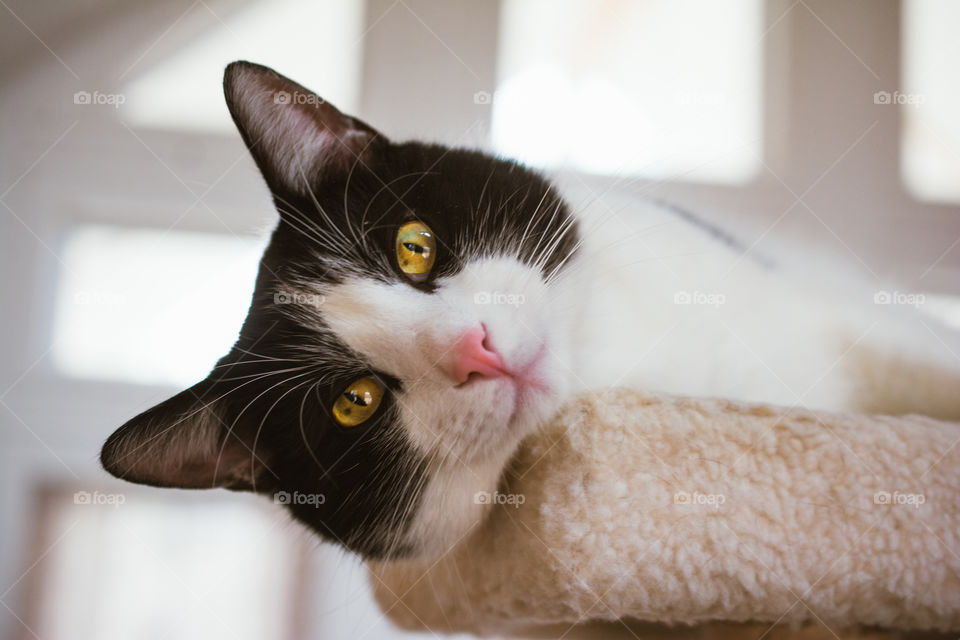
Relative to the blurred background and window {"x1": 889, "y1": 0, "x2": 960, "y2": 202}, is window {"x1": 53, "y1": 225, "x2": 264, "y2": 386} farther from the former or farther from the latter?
window {"x1": 889, "y1": 0, "x2": 960, "y2": 202}

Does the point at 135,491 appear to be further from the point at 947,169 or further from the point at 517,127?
the point at 947,169

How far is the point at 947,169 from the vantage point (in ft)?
4.29

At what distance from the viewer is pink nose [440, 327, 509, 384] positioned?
80 cm

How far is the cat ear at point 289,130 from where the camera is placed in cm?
Answer: 97

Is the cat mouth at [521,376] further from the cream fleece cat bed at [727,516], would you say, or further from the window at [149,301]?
the window at [149,301]

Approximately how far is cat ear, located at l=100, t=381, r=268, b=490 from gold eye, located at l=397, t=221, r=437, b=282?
0.34 m

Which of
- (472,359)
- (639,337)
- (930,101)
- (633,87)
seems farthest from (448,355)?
(930,101)

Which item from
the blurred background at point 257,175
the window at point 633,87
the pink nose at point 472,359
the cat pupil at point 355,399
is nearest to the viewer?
the pink nose at point 472,359

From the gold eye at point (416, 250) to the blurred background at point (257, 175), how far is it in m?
0.30

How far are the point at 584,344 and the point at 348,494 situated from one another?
414mm

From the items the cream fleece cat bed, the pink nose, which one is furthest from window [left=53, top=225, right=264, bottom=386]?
the cream fleece cat bed

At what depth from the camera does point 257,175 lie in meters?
1.16

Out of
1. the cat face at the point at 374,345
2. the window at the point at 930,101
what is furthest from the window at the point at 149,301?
the window at the point at 930,101

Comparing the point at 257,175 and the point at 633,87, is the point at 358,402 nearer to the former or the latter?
the point at 257,175
